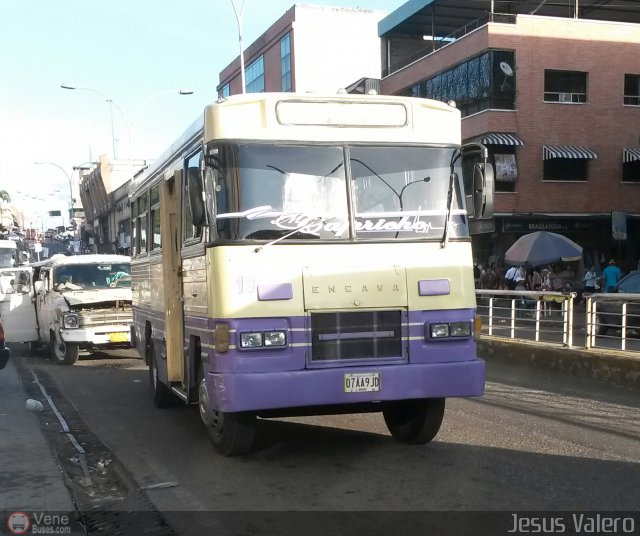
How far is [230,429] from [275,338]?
1.07 m

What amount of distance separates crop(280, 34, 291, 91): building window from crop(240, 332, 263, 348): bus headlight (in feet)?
159

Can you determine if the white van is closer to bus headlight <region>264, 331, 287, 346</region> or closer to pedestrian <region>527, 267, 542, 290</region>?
bus headlight <region>264, 331, 287, 346</region>

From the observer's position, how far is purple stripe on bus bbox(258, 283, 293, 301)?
6.36 metres

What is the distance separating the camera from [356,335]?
258 inches

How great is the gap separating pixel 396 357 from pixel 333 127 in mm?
2011

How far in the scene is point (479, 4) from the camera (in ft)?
119

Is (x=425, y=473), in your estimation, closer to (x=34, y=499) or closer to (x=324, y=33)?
(x=34, y=499)

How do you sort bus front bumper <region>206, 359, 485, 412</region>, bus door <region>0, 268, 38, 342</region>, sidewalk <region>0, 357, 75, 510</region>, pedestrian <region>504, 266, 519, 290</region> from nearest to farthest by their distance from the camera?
sidewalk <region>0, 357, 75, 510</region>, bus front bumper <region>206, 359, 485, 412</region>, bus door <region>0, 268, 38, 342</region>, pedestrian <region>504, 266, 519, 290</region>

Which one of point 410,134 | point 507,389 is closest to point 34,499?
point 410,134

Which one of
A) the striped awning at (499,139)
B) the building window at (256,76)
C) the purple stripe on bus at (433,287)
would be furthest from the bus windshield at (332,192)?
the building window at (256,76)

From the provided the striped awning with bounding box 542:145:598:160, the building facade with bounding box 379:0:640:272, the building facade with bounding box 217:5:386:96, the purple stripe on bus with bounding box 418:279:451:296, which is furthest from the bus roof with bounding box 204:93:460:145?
the building facade with bounding box 217:5:386:96

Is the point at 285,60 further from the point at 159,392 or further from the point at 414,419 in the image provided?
the point at 414,419

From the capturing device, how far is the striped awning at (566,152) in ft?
105

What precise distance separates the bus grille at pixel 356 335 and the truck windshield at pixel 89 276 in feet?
36.1
